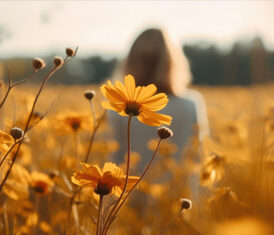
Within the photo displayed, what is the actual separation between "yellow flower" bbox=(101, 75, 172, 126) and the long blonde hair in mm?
1845

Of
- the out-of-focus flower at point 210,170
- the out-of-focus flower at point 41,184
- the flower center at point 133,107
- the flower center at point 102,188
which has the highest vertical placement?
the flower center at point 133,107

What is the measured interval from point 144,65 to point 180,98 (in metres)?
0.36

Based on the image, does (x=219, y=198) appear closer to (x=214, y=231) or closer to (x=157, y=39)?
(x=214, y=231)

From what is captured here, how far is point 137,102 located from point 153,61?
2153mm

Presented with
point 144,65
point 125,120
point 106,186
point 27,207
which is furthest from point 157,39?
point 106,186

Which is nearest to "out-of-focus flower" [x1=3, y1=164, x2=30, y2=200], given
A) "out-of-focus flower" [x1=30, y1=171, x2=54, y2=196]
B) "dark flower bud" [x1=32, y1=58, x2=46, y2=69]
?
"out-of-focus flower" [x1=30, y1=171, x2=54, y2=196]

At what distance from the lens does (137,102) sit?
0.56 meters

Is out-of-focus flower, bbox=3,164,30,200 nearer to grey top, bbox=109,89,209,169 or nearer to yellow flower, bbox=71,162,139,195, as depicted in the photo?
yellow flower, bbox=71,162,139,195

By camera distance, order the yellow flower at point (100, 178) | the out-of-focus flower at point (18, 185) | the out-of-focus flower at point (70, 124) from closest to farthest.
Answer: the yellow flower at point (100, 178) < the out-of-focus flower at point (18, 185) < the out-of-focus flower at point (70, 124)

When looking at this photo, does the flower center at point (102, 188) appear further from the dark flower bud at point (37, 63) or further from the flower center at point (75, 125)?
the flower center at point (75, 125)

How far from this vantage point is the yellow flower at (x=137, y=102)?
21.0 inches

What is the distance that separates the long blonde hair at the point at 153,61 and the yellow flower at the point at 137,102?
72.6 inches

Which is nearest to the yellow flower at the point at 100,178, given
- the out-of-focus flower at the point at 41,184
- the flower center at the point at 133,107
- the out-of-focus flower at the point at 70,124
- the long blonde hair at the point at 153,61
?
the flower center at the point at 133,107

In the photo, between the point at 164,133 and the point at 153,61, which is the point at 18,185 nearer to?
the point at 164,133
